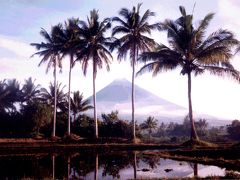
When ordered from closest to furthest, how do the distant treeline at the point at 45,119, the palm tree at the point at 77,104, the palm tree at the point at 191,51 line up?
the palm tree at the point at 191,51 < the distant treeline at the point at 45,119 < the palm tree at the point at 77,104

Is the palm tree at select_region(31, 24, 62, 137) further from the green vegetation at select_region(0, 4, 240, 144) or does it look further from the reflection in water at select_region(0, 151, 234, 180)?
the reflection in water at select_region(0, 151, 234, 180)

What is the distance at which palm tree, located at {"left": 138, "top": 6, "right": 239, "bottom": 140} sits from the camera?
28.6 m

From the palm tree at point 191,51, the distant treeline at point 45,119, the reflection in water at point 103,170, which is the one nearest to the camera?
the reflection in water at point 103,170

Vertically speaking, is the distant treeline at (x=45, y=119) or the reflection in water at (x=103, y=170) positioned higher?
the distant treeline at (x=45, y=119)

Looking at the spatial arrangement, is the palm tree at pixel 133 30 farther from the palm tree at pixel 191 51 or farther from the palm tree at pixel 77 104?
the palm tree at pixel 77 104

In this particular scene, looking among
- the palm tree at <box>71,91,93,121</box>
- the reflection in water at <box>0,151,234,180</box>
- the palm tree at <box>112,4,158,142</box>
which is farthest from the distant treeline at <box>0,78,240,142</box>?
the reflection in water at <box>0,151,234,180</box>

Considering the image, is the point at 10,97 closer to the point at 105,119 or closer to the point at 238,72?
the point at 105,119

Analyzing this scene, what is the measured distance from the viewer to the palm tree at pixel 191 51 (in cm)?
2859

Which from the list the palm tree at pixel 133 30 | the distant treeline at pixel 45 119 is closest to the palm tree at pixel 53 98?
the distant treeline at pixel 45 119

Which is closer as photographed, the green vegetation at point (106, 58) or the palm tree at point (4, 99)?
the green vegetation at point (106, 58)

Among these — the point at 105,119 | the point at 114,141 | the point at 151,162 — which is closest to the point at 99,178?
the point at 151,162

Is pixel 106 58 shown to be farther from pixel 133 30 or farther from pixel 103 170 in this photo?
pixel 103 170

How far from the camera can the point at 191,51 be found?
29.9 metres

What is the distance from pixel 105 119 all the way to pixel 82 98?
23.1ft
